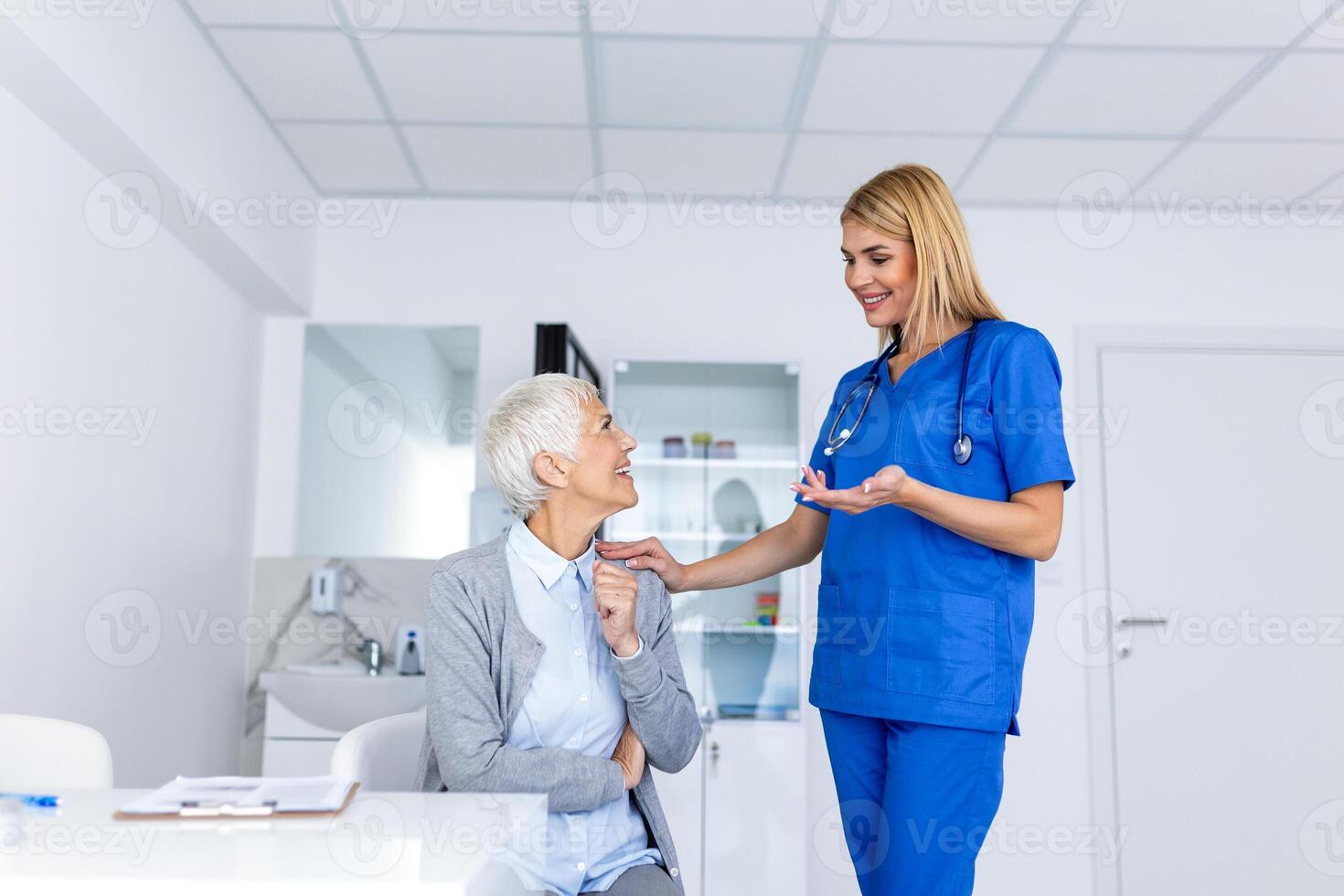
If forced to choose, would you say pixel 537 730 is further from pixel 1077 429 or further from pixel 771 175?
pixel 1077 429

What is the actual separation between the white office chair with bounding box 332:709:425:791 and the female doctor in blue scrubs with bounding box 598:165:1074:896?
16.5 inches

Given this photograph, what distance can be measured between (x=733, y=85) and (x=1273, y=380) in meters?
2.40

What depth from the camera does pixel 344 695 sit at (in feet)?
11.0

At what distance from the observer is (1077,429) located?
3.95m

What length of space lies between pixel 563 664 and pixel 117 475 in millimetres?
1728

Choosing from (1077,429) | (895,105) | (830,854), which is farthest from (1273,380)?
(830,854)

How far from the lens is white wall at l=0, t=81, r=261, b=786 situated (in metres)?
2.28
